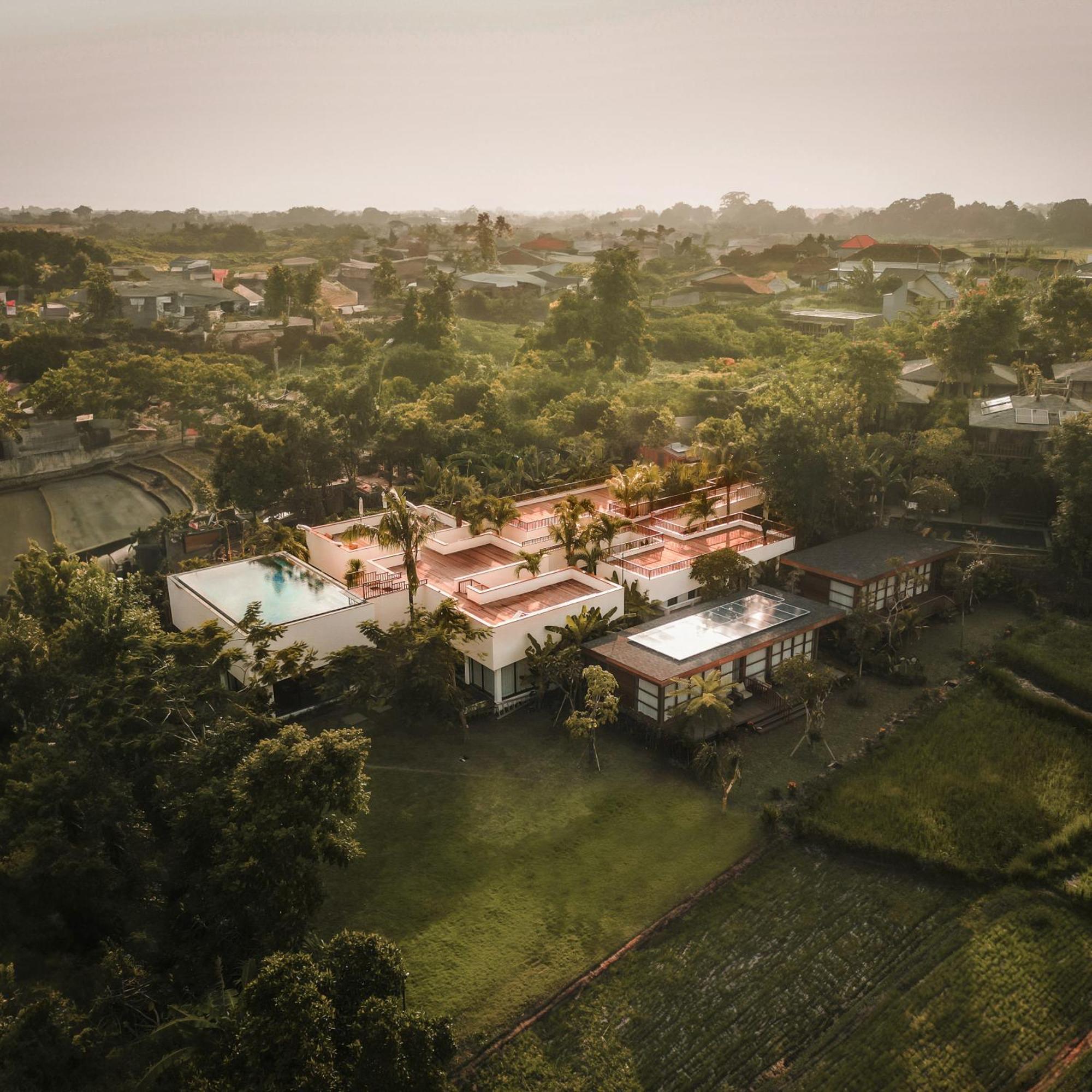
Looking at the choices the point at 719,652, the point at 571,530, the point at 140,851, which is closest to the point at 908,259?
the point at 571,530

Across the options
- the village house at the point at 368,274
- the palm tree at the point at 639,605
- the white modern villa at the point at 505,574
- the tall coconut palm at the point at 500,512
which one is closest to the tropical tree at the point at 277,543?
the white modern villa at the point at 505,574

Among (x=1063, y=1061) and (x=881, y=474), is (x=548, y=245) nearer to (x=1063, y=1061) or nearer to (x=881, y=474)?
(x=881, y=474)

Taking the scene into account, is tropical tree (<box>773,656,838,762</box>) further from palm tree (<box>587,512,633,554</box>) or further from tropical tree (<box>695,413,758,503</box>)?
tropical tree (<box>695,413,758,503</box>)

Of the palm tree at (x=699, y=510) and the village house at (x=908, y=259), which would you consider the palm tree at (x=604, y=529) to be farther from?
the village house at (x=908, y=259)

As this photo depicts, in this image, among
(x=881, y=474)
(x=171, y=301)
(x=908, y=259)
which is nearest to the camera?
(x=881, y=474)

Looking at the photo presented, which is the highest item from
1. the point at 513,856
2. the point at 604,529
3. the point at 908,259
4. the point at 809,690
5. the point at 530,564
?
the point at 908,259

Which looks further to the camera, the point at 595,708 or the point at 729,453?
the point at 729,453
